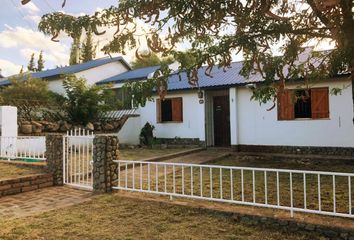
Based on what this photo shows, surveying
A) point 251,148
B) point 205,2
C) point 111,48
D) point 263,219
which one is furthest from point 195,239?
point 251,148

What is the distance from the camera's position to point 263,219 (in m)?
5.47

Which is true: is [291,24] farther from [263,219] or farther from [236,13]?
[263,219]

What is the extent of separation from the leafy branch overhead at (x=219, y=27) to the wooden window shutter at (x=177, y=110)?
11.5 m

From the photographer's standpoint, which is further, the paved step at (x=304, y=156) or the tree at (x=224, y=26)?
the paved step at (x=304, y=156)

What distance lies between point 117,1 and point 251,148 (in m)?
11.4

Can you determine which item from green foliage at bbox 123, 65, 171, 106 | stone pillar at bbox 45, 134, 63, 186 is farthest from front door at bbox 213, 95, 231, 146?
green foliage at bbox 123, 65, 171, 106

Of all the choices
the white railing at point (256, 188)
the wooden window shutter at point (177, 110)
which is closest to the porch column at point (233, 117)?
the wooden window shutter at point (177, 110)

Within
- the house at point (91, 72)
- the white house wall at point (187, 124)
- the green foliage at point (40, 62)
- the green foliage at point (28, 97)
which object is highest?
the green foliage at point (40, 62)

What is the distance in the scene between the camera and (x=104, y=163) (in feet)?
25.3

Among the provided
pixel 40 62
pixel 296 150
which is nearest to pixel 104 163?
pixel 296 150

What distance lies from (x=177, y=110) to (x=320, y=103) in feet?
22.5

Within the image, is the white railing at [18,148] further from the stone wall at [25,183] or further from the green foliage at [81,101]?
the green foliage at [81,101]

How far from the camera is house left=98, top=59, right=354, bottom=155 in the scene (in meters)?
13.1

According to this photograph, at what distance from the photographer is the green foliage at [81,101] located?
1642 centimetres
